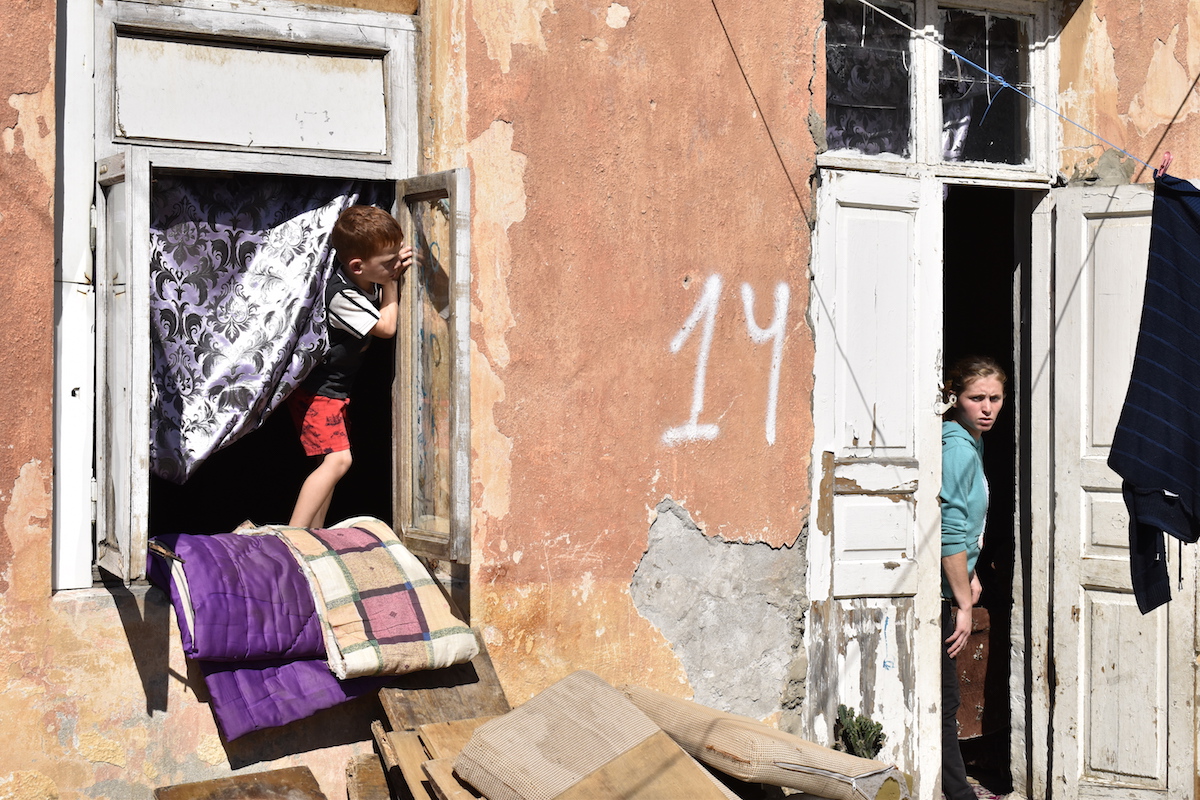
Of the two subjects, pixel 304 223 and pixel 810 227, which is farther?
pixel 810 227

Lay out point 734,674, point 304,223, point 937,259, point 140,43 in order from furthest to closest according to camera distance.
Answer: point 937,259 < point 734,674 < point 304,223 < point 140,43

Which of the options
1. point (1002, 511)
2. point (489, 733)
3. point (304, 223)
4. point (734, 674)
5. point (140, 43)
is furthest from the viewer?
point (1002, 511)

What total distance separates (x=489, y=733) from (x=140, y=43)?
2444 mm

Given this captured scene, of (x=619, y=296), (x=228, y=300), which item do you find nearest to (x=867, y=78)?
(x=619, y=296)

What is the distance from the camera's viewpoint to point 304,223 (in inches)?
158

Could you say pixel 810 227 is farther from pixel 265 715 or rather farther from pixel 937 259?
pixel 265 715

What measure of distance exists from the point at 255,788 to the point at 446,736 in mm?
614

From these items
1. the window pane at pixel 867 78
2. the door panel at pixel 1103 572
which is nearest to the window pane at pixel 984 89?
the window pane at pixel 867 78

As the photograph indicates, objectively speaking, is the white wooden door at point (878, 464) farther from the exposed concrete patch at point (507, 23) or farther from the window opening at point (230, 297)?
the window opening at point (230, 297)

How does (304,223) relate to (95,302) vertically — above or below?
above

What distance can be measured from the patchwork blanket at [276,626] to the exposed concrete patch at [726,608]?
881mm

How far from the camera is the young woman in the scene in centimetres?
477

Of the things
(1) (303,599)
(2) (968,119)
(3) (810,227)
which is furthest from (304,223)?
(2) (968,119)

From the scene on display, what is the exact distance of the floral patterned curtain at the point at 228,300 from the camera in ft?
12.5
